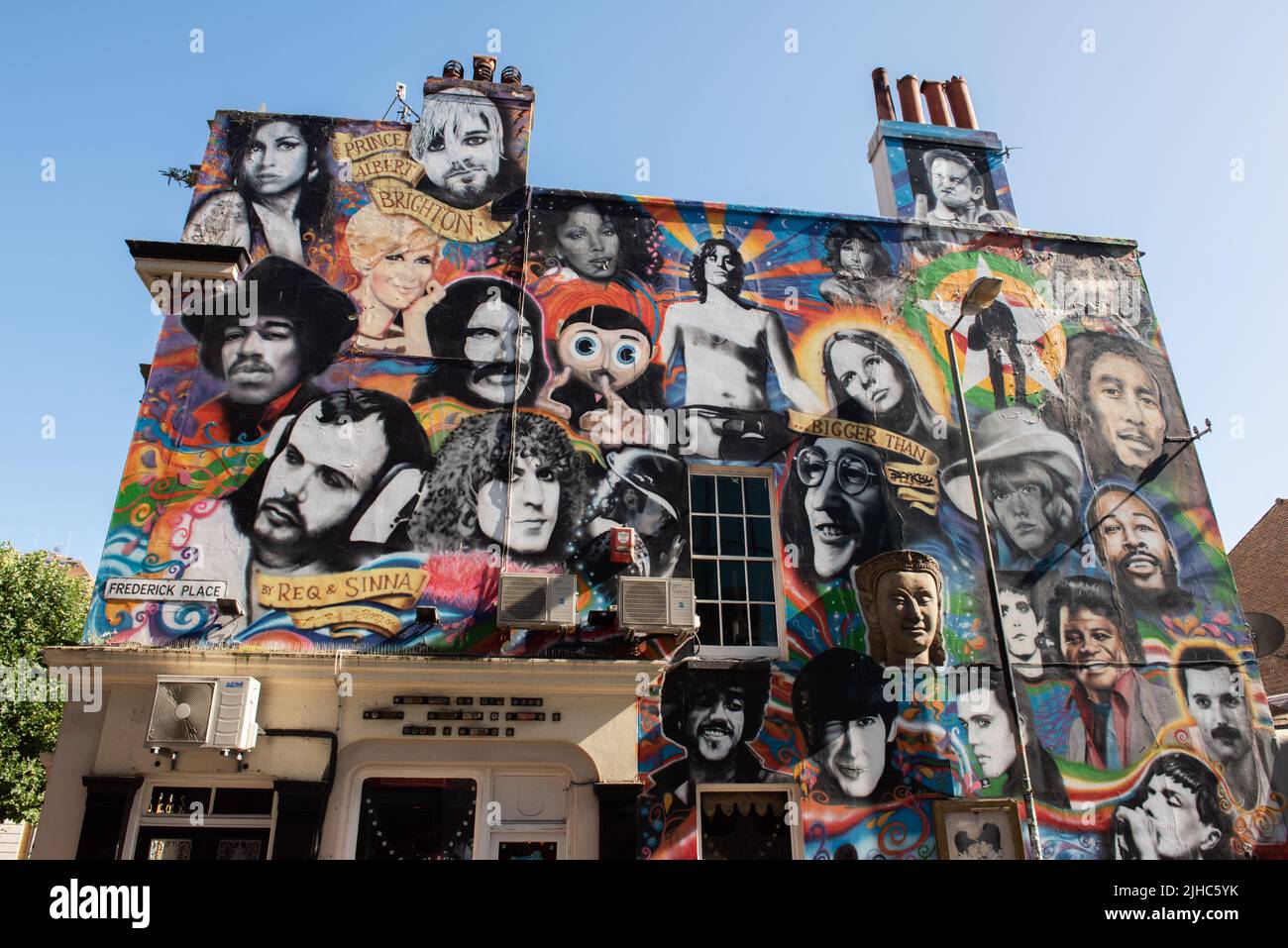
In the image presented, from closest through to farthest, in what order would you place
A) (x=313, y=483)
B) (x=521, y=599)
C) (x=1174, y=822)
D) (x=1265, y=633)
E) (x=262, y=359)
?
(x=521, y=599) → (x=1174, y=822) → (x=313, y=483) → (x=262, y=359) → (x=1265, y=633)

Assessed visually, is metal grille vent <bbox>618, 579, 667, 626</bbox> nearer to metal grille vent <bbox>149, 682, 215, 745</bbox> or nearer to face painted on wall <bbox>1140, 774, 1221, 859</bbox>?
metal grille vent <bbox>149, 682, 215, 745</bbox>

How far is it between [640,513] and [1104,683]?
20.8 feet

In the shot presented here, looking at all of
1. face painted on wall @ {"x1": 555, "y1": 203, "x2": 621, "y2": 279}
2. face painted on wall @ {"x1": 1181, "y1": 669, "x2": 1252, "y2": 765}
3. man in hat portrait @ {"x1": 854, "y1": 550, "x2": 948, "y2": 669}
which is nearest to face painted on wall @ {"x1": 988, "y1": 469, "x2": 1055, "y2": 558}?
man in hat portrait @ {"x1": 854, "y1": 550, "x2": 948, "y2": 669}

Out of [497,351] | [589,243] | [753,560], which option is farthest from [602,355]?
[753,560]

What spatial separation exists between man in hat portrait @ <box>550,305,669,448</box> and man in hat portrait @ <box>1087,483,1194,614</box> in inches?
249

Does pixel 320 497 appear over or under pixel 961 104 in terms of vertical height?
under

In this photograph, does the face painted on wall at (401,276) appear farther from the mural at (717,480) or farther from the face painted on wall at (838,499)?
the face painted on wall at (838,499)

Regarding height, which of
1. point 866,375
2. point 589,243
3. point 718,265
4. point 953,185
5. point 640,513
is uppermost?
point 953,185

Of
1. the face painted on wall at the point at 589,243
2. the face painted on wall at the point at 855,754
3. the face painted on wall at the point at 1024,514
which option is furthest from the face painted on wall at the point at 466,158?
the face painted on wall at the point at 855,754

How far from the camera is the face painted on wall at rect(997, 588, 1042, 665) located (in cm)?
1096

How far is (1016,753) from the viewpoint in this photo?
10.2m

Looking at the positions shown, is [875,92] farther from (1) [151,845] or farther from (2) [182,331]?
(1) [151,845]

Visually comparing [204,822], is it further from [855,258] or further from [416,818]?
[855,258]

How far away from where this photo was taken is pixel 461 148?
496 inches
